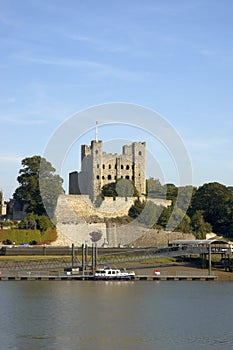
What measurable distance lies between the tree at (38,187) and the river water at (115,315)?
20.4 meters

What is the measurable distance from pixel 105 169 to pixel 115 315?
147 ft

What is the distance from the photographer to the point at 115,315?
33.1m

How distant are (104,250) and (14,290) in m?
18.6

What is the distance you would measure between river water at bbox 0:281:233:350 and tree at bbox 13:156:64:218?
20.4m

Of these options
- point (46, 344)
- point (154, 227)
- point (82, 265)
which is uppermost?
point (154, 227)

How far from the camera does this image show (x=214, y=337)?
93.4 ft

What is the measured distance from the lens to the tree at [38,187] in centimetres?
6619

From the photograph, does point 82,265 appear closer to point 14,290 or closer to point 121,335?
point 14,290

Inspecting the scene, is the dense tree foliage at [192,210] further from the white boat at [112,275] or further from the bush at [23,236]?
the white boat at [112,275]

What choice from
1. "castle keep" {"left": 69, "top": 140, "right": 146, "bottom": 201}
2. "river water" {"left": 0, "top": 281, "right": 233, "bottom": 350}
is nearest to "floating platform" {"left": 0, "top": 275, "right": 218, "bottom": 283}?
"river water" {"left": 0, "top": 281, "right": 233, "bottom": 350}

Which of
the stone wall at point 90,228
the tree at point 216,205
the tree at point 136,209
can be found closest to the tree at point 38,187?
the stone wall at point 90,228

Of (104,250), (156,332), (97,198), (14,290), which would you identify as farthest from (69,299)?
(97,198)

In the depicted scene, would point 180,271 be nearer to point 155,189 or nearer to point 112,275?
point 112,275

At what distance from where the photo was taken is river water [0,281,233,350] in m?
27.2
